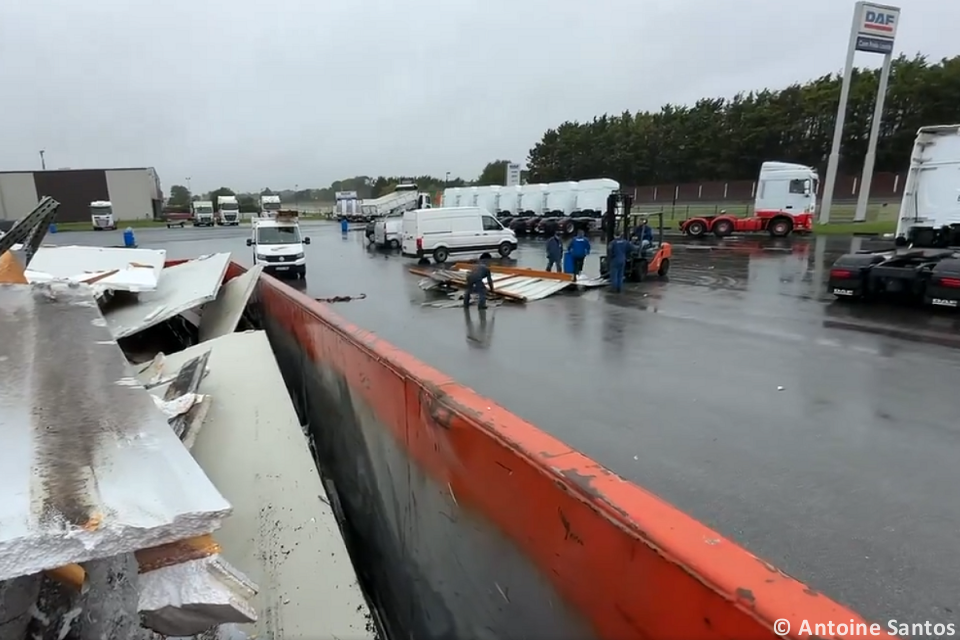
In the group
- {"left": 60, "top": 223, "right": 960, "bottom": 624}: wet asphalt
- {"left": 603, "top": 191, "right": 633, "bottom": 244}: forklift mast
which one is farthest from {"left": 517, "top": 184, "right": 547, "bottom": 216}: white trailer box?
{"left": 60, "top": 223, "right": 960, "bottom": 624}: wet asphalt

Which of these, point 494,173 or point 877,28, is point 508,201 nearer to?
point 877,28

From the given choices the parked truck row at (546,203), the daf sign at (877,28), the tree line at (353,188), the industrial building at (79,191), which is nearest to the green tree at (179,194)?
the tree line at (353,188)

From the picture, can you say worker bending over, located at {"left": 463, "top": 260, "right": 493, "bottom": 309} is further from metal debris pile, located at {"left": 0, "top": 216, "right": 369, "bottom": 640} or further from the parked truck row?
the parked truck row

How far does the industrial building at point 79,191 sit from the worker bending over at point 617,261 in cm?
7729

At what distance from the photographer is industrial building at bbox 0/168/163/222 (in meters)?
68.3

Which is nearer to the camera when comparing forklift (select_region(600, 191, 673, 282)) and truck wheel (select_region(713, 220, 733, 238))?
forklift (select_region(600, 191, 673, 282))

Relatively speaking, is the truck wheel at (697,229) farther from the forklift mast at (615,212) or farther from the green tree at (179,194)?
the green tree at (179,194)

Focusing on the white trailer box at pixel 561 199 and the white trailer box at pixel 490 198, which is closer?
the white trailer box at pixel 561 199

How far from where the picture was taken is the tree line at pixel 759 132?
4841cm

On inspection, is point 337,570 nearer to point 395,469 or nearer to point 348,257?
point 395,469

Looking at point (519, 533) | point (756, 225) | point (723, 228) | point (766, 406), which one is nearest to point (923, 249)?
point (766, 406)

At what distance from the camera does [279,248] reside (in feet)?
59.8

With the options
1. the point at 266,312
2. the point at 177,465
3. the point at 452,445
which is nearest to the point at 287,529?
the point at 177,465

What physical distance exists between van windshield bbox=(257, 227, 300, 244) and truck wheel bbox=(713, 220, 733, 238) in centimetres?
2265
